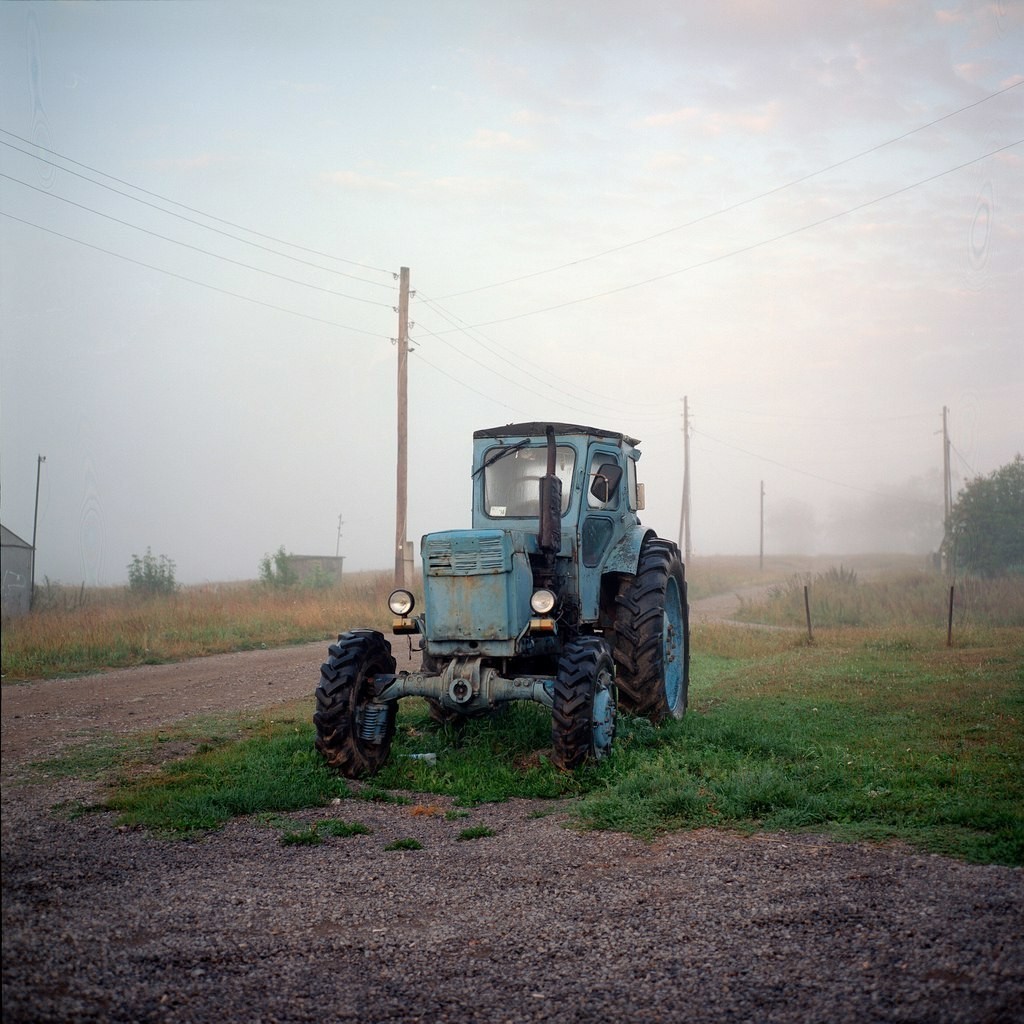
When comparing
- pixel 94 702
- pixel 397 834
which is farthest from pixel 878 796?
pixel 94 702

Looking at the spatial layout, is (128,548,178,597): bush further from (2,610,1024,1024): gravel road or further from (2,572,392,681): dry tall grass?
(2,610,1024,1024): gravel road

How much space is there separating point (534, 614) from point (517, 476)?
5.51ft

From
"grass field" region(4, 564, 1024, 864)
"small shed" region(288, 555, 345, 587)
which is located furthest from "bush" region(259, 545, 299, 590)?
"grass field" region(4, 564, 1024, 864)

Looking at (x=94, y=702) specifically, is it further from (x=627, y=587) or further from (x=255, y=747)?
(x=627, y=587)

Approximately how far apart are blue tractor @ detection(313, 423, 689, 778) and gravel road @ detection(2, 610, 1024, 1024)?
3.95 feet

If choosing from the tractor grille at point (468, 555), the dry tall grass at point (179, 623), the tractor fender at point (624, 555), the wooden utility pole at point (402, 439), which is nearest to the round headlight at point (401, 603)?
the tractor grille at point (468, 555)

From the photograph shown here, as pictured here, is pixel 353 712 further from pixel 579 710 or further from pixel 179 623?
pixel 179 623

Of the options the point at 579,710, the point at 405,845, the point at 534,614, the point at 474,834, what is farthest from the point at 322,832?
the point at 534,614

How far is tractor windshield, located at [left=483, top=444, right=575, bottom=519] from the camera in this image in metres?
8.84

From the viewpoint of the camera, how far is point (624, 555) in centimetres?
897

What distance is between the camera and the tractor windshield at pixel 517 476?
884 centimetres

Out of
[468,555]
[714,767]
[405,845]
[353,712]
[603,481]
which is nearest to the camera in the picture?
[405,845]

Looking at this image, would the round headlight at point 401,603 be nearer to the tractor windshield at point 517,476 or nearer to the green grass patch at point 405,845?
the tractor windshield at point 517,476

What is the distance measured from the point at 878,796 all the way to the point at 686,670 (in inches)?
167
